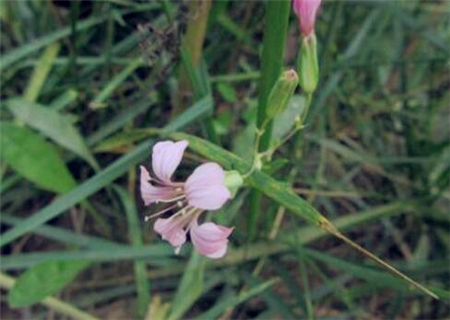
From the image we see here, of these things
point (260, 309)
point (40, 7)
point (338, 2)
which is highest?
point (40, 7)

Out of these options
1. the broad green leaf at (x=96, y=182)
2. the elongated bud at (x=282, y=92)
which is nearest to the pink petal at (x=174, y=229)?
the elongated bud at (x=282, y=92)

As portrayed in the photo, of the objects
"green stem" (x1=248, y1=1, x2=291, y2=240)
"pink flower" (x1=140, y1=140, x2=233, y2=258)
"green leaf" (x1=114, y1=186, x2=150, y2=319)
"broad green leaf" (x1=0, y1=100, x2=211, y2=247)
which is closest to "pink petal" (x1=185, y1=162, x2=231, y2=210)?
"pink flower" (x1=140, y1=140, x2=233, y2=258)

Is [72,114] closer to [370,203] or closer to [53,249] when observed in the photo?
[53,249]

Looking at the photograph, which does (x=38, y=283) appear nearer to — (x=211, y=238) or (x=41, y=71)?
(x=41, y=71)

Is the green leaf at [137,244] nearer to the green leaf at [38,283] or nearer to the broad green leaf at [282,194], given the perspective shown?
the green leaf at [38,283]

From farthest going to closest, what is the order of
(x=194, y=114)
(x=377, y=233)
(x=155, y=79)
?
1. (x=377, y=233)
2. (x=155, y=79)
3. (x=194, y=114)

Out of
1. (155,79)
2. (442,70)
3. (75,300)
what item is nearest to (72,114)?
(155,79)

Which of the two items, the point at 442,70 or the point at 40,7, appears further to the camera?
the point at 442,70
